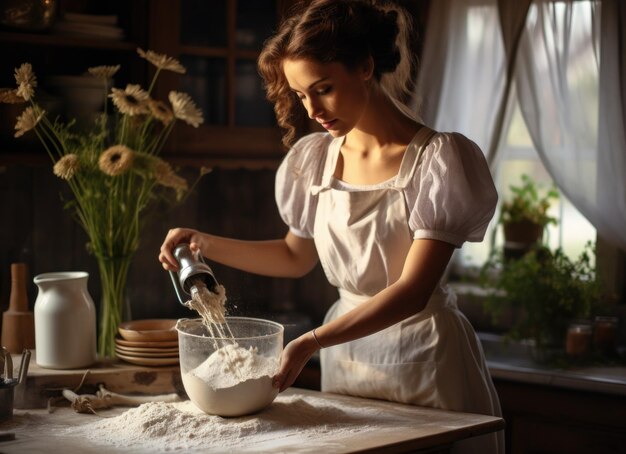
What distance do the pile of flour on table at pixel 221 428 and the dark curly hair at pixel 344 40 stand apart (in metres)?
0.72

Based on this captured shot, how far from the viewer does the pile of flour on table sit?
173 centimetres

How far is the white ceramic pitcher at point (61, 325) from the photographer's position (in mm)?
2281

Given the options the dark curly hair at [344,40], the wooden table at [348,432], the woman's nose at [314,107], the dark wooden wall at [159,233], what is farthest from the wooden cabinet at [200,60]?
the wooden table at [348,432]

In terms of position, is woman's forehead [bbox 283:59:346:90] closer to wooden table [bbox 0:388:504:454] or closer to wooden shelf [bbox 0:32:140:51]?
wooden table [bbox 0:388:504:454]

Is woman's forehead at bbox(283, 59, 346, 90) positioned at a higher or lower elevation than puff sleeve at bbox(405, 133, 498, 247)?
higher

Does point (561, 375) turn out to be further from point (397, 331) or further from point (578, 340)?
point (397, 331)

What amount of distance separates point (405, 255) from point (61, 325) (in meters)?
0.83

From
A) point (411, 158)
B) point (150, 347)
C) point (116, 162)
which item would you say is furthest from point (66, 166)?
point (411, 158)

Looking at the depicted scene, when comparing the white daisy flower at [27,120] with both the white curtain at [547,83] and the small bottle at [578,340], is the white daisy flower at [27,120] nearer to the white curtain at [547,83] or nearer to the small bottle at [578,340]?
the white curtain at [547,83]

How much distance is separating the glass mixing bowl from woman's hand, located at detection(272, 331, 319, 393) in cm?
2

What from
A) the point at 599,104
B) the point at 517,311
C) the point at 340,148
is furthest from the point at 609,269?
the point at 340,148

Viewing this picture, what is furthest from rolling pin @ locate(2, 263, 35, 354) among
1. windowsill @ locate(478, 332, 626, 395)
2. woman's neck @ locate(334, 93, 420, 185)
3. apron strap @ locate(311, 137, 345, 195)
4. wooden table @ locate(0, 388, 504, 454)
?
windowsill @ locate(478, 332, 626, 395)

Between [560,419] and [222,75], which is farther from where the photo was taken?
[222,75]

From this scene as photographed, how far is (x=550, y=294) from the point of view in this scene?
318 centimetres
